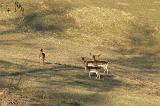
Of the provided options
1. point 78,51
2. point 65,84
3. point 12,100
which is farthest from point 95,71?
point 78,51

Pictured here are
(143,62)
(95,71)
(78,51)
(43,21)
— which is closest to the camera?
(95,71)

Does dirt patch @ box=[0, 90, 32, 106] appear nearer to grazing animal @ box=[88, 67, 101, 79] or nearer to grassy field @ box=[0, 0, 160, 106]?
grassy field @ box=[0, 0, 160, 106]

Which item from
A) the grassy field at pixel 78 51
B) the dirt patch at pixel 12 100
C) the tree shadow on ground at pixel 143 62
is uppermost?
the dirt patch at pixel 12 100

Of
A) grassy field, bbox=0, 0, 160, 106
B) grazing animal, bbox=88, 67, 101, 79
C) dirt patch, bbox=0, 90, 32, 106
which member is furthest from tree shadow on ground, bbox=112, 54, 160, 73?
dirt patch, bbox=0, 90, 32, 106

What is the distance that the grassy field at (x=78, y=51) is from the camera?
112 ft

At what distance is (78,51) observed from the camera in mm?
59375

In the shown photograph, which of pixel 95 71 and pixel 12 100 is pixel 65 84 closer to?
pixel 95 71

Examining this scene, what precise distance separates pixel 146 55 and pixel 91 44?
7.66 metres

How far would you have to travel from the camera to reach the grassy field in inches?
1347

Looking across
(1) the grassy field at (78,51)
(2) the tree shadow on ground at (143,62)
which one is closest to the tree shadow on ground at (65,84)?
(1) the grassy field at (78,51)

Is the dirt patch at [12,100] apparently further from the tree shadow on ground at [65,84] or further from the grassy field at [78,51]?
the tree shadow on ground at [65,84]

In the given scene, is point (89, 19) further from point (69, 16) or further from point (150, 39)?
point (150, 39)

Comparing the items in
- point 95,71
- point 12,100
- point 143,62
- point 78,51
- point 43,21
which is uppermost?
point 12,100

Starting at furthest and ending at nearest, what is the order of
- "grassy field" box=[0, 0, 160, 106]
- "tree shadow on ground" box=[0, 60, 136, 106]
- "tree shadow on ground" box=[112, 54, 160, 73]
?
"tree shadow on ground" box=[112, 54, 160, 73] → "grassy field" box=[0, 0, 160, 106] → "tree shadow on ground" box=[0, 60, 136, 106]
